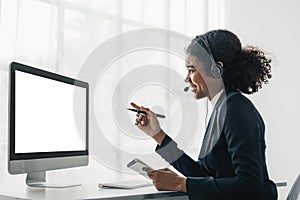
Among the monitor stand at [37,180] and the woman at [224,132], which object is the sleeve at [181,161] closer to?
the woman at [224,132]

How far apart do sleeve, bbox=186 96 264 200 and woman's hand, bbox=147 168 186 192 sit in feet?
0.08

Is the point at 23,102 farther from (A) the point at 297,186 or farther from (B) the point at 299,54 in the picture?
(B) the point at 299,54

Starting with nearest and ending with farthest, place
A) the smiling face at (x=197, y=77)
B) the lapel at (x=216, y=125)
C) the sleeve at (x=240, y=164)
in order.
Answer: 1. the sleeve at (x=240, y=164)
2. the lapel at (x=216, y=125)
3. the smiling face at (x=197, y=77)

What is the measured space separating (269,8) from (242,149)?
6.01 ft

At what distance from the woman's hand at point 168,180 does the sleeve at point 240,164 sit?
0.02 metres

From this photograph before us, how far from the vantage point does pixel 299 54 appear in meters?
2.88

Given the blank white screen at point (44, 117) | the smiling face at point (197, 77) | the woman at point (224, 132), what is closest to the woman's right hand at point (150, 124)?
the woman at point (224, 132)

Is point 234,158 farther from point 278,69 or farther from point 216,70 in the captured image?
point 278,69

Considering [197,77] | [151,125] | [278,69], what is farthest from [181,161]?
[278,69]

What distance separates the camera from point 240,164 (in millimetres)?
1312

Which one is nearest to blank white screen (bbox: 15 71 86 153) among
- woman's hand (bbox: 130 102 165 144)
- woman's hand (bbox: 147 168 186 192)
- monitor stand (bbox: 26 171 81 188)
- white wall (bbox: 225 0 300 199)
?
monitor stand (bbox: 26 171 81 188)

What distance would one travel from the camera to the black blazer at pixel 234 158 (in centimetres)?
131

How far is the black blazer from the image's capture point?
1.31 metres

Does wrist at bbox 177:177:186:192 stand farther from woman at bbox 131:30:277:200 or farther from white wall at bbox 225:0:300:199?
white wall at bbox 225:0:300:199
